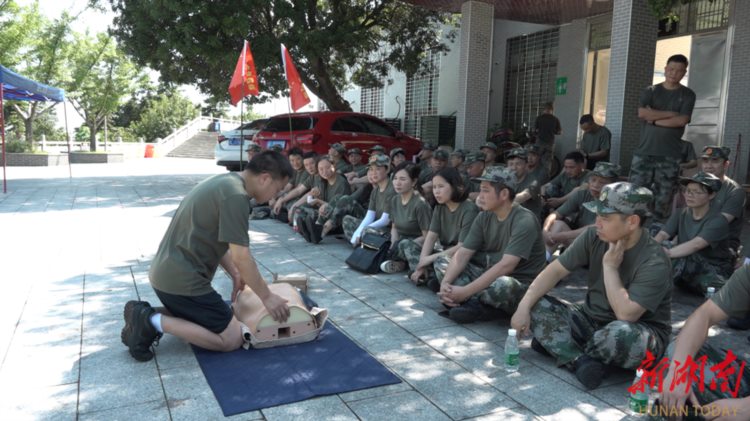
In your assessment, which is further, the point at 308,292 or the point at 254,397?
the point at 308,292

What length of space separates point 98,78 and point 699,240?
28287mm

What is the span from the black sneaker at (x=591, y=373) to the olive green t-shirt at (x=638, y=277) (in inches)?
13.8

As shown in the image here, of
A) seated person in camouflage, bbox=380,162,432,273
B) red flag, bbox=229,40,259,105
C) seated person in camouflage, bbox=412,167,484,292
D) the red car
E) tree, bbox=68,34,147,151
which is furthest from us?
tree, bbox=68,34,147,151

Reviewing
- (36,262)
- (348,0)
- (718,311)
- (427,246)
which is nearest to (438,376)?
(718,311)

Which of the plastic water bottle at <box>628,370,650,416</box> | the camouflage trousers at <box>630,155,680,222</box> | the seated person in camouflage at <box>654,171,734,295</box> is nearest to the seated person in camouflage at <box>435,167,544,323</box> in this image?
the plastic water bottle at <box>628,370,650,416</box>

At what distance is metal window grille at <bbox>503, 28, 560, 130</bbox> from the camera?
15.3 meters

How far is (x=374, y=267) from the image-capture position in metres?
6.19

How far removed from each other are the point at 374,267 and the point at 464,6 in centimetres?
876

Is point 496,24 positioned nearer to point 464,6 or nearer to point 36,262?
point 464,6

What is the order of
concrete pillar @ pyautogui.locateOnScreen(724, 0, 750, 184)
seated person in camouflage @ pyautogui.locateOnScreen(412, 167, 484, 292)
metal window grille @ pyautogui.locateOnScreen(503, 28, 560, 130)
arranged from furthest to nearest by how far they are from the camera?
metal window grille @ pyautogui.locateOnScreen(503, 28, 560, 130) → concrete pillar @ pyautogui.locateOnScreen(724, 0, 750, 184) → seated person in camouflage @ pyautogui.locateOnScreen(412, 167, 484, 292)

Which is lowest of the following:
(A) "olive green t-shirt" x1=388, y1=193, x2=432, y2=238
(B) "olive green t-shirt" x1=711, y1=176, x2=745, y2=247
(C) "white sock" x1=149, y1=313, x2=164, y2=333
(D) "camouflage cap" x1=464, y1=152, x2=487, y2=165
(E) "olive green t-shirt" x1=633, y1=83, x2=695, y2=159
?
(C) "white sock" x1=149, y1=313, x2=164, y2=333

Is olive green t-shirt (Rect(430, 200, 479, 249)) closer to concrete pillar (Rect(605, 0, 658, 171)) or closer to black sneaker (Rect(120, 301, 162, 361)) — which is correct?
black sneaker (Rect(120, 301, 162, 361))

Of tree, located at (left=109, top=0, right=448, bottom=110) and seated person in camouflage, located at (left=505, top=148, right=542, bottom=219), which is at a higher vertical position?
tree, located at (left=109, top=0, right=448, bottom=110)

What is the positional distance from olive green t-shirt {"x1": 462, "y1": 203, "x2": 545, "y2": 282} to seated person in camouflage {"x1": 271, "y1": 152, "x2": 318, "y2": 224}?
4295 millimetres
